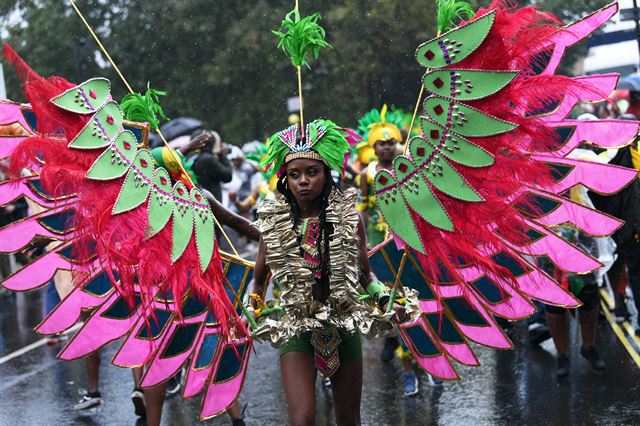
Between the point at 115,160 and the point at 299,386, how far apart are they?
129cm

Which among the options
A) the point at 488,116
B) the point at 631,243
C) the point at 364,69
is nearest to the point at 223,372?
the point at 488,116

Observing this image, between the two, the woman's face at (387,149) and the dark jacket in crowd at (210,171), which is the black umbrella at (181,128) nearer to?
the dark jacket in crowd at (210,171)

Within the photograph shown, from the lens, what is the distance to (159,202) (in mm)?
4883

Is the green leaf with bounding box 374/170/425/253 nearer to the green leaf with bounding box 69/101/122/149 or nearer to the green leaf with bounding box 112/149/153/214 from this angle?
the green leaf with bounding box 112/149/153/214

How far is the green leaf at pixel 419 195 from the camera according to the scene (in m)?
4.90

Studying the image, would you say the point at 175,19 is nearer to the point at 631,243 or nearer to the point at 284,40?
the point at 631,243

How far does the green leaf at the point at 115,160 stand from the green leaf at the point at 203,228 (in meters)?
0.36

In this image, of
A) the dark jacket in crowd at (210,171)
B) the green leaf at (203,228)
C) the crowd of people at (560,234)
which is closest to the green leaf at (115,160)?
the green leaf at (203,228)

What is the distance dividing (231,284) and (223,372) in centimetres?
45

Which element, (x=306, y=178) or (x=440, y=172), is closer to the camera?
(x=440, y=172)

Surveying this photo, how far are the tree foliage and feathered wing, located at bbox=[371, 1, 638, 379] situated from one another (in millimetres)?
16778

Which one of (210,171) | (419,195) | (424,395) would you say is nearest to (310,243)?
(419,195)

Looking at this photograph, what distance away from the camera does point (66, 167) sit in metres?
4.85

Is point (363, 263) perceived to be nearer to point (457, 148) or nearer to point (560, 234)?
point (457, 148)
